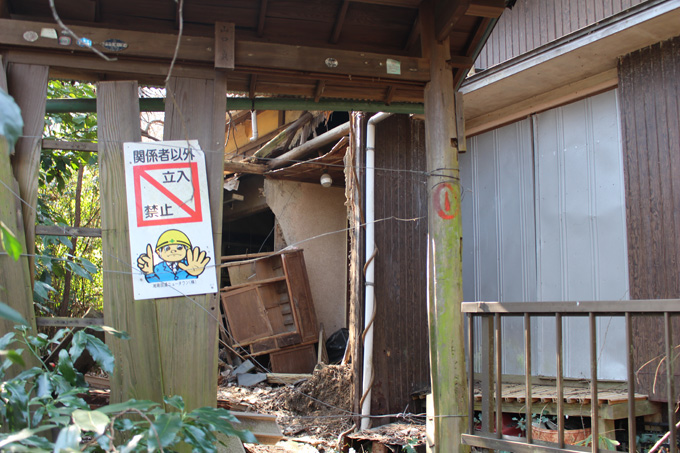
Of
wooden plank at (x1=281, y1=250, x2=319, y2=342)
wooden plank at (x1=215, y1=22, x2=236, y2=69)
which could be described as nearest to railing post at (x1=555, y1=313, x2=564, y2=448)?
wooden plank at (x1=215, y1=22, x2=236, y2=69)

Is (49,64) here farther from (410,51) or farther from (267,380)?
(267,380)

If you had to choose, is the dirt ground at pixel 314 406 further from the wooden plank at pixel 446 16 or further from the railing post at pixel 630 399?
the wooden plank at pixel 446 16

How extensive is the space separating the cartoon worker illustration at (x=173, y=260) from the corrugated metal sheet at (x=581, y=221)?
3.75 meters

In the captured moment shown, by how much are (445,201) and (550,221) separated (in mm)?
2625

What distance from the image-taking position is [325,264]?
9016mm

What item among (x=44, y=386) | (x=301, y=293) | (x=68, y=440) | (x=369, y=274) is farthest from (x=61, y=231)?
(x=301, y=293)

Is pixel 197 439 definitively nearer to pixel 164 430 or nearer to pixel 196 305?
pixel 164 430

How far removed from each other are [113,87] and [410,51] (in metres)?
2.09

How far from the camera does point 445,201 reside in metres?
3.86

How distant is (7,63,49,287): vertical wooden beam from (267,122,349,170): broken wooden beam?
3.88 m

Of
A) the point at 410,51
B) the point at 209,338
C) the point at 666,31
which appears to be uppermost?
the point at 666,31

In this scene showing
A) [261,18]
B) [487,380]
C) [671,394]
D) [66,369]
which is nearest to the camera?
[66,369]

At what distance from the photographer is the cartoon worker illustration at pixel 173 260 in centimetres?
346

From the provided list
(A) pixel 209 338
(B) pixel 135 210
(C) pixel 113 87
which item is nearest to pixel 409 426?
A: (A) pixel 209 338
